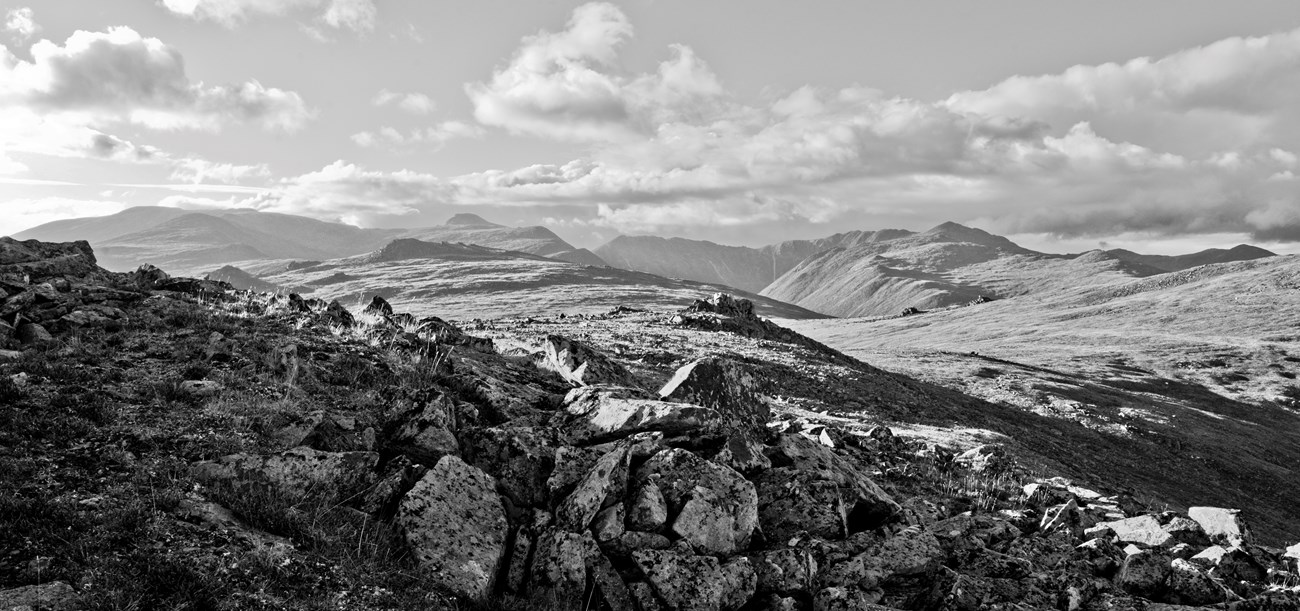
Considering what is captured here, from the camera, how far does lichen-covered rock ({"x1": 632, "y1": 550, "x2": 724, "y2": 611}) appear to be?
7.23 metres

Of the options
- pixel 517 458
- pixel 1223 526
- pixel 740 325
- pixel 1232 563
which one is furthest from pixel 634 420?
pixel 740 325

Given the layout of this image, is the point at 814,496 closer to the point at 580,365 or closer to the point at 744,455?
the point at 744,455

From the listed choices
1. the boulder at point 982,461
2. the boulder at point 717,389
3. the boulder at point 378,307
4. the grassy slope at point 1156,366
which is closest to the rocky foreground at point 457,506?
the boulder at point 717,389

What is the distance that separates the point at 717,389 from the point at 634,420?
14.0ft

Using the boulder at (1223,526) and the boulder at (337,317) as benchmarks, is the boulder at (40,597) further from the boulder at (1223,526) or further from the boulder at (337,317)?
the boulder at (1223,526)

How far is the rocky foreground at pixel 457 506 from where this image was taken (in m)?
6.42

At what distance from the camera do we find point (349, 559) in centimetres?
681

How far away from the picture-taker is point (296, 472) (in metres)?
8.00

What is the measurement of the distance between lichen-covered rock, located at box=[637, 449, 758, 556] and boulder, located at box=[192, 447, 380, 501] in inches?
144

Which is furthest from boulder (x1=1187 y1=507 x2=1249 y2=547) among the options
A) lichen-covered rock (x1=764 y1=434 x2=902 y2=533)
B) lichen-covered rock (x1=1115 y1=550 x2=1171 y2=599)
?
lichen-covered rock (x1=764 y1=434 x2=902 y2=533)

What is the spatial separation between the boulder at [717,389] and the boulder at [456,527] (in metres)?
5.47

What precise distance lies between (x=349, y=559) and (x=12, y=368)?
22.8 feet

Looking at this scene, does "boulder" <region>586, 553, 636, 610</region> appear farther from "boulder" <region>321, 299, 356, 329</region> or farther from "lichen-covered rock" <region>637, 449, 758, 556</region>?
"boulder" <region>321, 299, 356, 329</region>

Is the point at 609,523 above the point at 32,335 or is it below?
below
